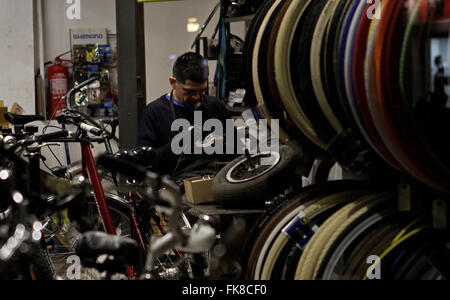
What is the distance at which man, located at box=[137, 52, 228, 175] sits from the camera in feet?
11.1

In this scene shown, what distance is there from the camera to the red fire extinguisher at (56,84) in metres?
6.61

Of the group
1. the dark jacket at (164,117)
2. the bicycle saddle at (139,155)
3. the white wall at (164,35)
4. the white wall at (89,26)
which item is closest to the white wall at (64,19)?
the white wall at (89,26)

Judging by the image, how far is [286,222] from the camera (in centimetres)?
145

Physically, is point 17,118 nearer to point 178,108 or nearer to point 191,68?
point 178,108

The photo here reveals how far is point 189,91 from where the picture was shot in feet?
11.4

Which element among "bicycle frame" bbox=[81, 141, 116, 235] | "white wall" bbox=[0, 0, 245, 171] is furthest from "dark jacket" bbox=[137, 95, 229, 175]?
"white wall" bbox=[0, 0, 245, 171]

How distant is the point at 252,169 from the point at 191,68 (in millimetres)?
1592

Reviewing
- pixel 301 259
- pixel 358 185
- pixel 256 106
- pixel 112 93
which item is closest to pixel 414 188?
pixel 358 185

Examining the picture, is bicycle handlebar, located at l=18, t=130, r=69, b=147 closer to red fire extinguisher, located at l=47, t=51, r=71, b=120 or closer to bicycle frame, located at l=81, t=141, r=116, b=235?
bicycle frame, located at l=81, t=141, r=116, b=235

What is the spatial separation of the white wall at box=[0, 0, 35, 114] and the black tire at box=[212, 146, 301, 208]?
535 cm

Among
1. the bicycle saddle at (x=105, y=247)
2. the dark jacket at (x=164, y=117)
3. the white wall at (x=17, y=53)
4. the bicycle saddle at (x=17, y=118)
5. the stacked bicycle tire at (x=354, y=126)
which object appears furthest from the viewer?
the white wall at (x=17, y=53)

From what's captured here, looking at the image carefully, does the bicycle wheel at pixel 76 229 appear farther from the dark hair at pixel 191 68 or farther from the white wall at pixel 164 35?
the white wall at pixel 164 35

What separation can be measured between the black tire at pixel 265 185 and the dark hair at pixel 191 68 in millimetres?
1730
